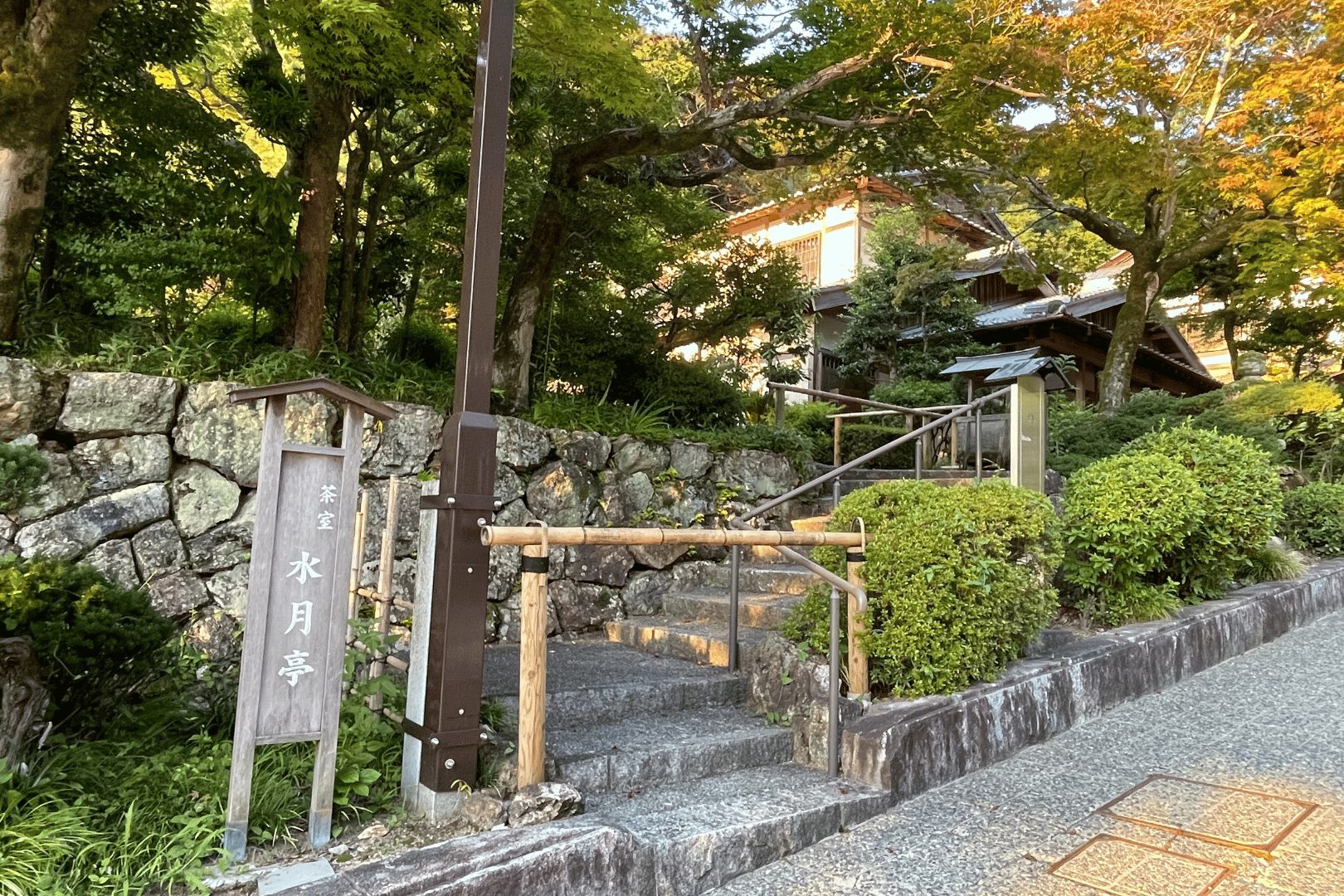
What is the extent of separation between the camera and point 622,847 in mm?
2518

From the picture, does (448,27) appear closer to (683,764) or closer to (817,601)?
(817,601)

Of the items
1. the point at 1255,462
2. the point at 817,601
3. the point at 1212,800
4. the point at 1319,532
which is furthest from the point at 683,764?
the point at 1319,532

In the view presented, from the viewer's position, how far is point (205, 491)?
4680 mm

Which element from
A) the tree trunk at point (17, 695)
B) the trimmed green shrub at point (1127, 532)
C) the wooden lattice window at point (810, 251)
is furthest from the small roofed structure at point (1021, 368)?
the wooden lattice window at point (810, 251)

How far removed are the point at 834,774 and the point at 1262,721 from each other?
2822 mm

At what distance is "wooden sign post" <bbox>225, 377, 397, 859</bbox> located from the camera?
246cm

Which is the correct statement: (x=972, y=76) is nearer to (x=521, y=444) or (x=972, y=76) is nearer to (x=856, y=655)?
(x=521, y=444)

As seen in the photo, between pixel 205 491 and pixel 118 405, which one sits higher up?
pixel 118 405

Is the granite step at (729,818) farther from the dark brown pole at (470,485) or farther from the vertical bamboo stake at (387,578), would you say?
the vertical bamboo stake at (387,578)

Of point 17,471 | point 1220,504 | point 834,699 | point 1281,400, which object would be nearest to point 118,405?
point 17,471

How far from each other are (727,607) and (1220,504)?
369cm

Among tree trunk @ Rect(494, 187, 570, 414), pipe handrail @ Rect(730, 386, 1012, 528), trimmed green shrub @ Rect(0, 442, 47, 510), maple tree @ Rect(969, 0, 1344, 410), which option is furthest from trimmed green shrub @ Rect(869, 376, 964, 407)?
trimmed green shrub @ Rect(0, 442, 47, 510)

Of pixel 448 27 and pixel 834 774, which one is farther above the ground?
pixel 448 27

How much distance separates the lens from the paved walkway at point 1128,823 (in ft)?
8.99
